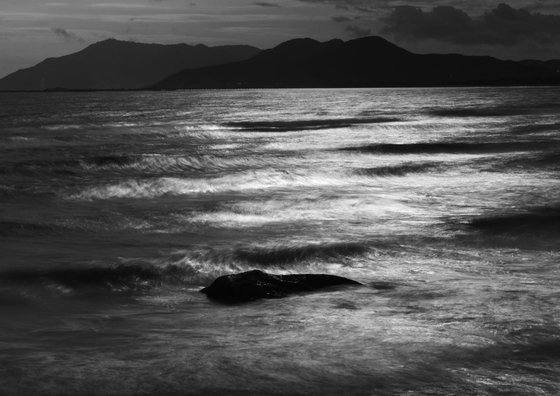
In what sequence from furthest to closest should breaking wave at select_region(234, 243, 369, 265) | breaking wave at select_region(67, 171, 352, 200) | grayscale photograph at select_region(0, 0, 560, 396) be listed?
breaking wave at select_region(67, 171, 352, 200) < breaking wave at select_region(234, 243, 369, 265) < grayscale photograph at select_region(0, 0, 560, 396)

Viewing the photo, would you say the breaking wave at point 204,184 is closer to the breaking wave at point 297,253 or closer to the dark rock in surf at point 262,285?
the breaking wave at point 297,253

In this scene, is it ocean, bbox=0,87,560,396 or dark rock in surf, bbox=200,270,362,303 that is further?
dark rock in surf, bbox=200,270,362,303

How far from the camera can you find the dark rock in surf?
13438mm

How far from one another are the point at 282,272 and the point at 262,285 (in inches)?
112

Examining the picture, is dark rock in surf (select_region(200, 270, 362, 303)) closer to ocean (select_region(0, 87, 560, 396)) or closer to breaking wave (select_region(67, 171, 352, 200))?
ocean (select_region(0, 87, 560, 396))

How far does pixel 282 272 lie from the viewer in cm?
1639

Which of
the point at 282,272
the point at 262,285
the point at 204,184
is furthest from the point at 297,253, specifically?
the point at 204,184

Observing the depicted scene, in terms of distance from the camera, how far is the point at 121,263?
55.0 ft

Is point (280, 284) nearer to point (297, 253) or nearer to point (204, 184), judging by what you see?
point (297, 253)

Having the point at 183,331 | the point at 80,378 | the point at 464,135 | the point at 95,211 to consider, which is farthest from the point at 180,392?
the point at 464,135

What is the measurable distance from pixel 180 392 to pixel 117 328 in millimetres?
3013

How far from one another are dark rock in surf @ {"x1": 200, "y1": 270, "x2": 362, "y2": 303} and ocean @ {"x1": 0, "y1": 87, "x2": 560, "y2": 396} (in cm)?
28

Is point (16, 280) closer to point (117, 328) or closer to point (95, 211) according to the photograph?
point (117, 328)

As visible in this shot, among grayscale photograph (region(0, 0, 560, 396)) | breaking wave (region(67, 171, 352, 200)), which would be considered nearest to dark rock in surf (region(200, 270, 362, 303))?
grayscale photograph (region(0, 0, 560, 396))
